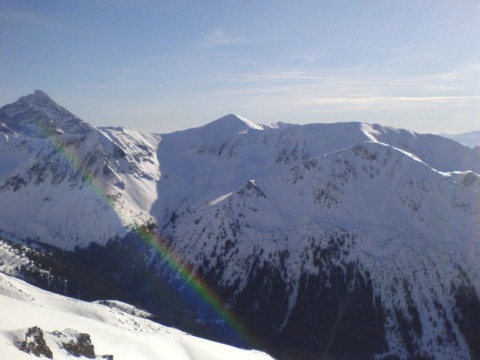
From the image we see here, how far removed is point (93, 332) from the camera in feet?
213

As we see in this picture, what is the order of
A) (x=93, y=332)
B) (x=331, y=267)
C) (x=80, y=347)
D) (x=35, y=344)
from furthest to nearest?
(x=331, y=267) < (x=93, y=332) < (x=80, y=347) < (x=35, y=344)

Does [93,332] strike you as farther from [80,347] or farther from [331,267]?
[331,267]

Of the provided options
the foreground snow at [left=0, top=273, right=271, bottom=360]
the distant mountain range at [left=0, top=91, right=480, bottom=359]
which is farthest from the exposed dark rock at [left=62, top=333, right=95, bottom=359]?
the distant mountain range at [left=0, top=91, right=480, bottom=359]

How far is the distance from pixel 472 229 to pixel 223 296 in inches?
3854

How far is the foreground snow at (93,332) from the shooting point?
50.2 m

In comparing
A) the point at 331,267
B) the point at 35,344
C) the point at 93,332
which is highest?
the point at 35,344

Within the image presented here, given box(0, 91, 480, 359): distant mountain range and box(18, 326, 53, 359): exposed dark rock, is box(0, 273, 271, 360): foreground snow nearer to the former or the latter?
box(18, 326, 53, 359): exposed dark rock

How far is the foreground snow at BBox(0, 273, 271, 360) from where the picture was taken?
165ft

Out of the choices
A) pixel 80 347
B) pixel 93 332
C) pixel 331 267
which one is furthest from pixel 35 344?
pixel 331 267

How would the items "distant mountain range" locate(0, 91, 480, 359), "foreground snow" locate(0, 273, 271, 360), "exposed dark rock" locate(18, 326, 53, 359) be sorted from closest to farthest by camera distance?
"exposed dark rock" locate(18, 326, 53, 359) → "foreground snow" locate(0, 273, 271, 360) → "distant mountain range" locate(0, 91, 480, 359)

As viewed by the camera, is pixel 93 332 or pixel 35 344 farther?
pixel 93 332

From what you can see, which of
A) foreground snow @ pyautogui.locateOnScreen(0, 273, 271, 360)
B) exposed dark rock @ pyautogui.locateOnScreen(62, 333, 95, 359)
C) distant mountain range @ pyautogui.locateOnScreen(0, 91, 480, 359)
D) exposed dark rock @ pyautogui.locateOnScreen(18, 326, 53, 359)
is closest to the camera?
exposed dark rock @ pyautogui.locateOnScreen(18, 326, 53, 359)

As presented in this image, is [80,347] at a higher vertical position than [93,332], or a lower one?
higher

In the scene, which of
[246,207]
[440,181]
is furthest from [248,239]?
[440,181]
